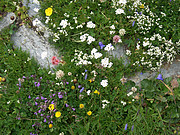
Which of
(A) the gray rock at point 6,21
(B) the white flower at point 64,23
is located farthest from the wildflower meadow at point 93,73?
(A) the gray rock at point 6,21

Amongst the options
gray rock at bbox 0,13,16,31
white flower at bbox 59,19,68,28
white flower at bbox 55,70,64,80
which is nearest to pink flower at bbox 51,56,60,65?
white flower at bbox 55,70,64,80

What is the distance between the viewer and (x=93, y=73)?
3723 mm

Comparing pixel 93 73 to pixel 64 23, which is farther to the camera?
pixel 64 23

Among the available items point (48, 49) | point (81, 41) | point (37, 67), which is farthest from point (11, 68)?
point (81, 41)

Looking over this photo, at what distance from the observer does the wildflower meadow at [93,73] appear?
3.36 meters

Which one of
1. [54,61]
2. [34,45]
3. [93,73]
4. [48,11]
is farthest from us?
[34,45]

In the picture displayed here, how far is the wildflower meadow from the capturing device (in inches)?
132

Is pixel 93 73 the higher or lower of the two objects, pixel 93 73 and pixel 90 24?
the lower

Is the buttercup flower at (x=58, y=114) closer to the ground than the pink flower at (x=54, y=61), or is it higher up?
closer to the ground

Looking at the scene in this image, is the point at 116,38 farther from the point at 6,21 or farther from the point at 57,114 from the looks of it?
the point at 6,21

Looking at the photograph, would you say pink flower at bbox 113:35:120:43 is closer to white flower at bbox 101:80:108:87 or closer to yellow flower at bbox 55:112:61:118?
white flower at bbox 101:80:108:87

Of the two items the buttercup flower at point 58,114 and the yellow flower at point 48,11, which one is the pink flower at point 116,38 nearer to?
the yellow flower at point 48,11

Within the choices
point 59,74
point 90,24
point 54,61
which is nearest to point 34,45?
point 54,61

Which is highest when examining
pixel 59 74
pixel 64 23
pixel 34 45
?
pixel 64 23
